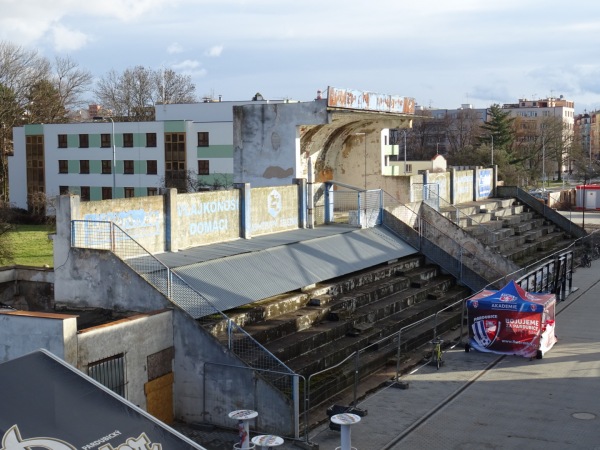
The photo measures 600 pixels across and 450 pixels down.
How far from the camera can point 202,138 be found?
5338 centimetres

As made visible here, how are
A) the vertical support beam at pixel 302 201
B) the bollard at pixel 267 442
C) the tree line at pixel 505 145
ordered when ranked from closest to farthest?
1. the bollard at pixel 267 442
2. the vertical support beam at pixel 302 201
3. the tree line at pixel 505 145

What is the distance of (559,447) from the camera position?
48.1 ft

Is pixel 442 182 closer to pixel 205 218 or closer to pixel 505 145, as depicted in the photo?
pixel 205 218

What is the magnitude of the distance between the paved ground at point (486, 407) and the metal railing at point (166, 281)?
165 centimetres

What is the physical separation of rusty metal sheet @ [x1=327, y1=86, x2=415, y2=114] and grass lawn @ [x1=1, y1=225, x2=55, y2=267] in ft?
43.2

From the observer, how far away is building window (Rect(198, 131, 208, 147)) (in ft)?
175

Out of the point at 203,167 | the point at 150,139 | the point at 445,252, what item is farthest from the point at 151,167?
the point at 445,252

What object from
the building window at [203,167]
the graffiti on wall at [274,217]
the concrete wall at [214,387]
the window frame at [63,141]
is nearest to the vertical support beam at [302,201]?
the graffiti on wall at [274,217]

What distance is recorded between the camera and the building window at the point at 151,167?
55.7 m

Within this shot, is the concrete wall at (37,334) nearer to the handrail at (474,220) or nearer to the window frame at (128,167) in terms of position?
the handrail at (474,220)

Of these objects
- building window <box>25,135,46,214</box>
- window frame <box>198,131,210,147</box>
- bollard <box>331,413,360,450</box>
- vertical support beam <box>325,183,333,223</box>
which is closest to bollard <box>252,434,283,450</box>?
bollard <box>331,413,360,450</box>

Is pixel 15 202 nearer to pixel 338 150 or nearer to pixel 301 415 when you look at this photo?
pixel 338 150

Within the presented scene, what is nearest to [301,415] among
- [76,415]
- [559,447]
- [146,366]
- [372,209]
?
[146,366]

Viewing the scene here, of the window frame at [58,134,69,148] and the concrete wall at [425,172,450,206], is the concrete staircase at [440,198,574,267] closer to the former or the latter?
the concrete wall at [425,172,450,206]
